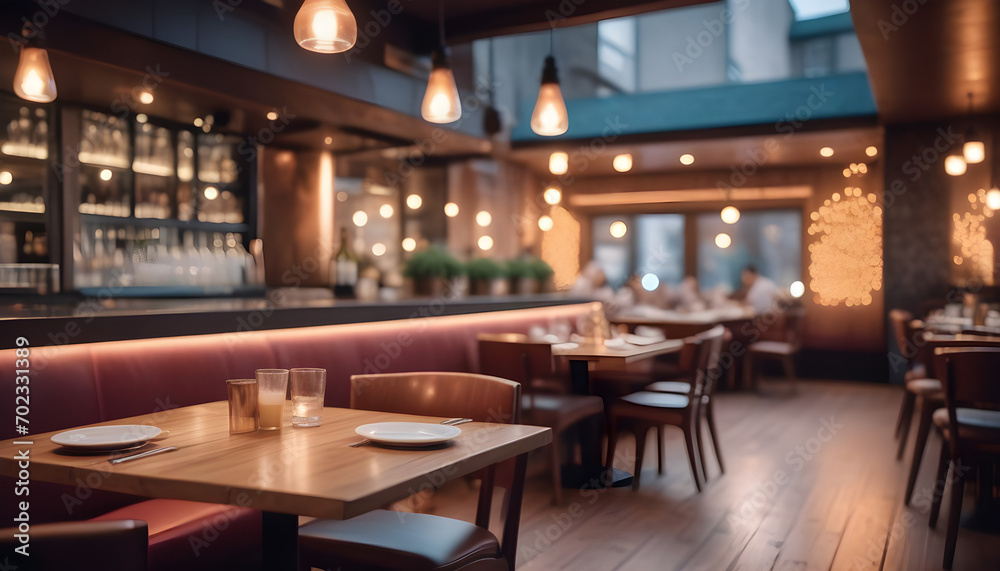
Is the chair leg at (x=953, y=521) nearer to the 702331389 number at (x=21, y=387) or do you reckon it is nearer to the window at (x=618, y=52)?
the 702331389 number at (x=21, y=387)

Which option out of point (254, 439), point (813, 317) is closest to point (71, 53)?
point (254, 439)

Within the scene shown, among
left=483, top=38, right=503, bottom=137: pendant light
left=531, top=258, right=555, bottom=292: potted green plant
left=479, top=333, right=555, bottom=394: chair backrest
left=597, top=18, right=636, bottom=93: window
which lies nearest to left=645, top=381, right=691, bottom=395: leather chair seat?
left=479, top=333, right=555, bottom=394: chair backrest

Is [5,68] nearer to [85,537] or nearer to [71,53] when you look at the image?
[71,53]

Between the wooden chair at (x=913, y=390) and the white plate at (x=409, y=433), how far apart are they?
10.9ft

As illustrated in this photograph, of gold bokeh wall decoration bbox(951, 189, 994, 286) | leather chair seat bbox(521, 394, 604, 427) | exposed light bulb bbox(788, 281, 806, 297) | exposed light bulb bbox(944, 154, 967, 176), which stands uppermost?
exposed light bulb bbox(944, 154, 967, 176)

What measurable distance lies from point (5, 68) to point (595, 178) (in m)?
8.30

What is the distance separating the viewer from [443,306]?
15.2ft

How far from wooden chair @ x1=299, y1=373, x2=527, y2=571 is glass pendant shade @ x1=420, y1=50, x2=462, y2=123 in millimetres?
1542

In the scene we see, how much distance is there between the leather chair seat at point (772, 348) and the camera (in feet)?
27.1

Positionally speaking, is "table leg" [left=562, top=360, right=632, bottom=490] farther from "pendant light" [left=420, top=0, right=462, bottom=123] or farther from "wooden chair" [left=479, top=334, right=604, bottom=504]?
"pendant light" [left=420, top=0, right=462, bottom=123]

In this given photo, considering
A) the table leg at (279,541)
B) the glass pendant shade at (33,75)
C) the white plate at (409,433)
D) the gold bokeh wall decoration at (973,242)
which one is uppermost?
the glass pendant shade at (33,75)

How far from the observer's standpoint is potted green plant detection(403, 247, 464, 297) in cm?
541

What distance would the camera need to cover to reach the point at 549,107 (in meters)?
3.72

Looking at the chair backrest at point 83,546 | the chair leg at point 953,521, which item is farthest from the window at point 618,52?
the chair backrest at point 83,546
